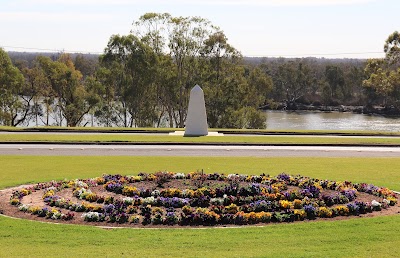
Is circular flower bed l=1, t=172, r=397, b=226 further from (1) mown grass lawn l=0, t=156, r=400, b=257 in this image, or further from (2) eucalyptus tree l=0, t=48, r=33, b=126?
(2) eucalyptus tree l=0, t=48, r=33, b=126

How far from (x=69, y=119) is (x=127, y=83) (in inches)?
307

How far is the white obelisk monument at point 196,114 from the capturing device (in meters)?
34.4

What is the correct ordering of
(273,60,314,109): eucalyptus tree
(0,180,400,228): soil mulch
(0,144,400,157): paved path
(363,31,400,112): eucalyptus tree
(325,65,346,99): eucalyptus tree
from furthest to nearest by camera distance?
(273,60,314,109): eucalyptus tree < (325,65,346,99): eucalyptus tree < (363,31,400,112): eucalyptus tree < (0,144,400,157): paved path < (0,180,400,228): soil mulch

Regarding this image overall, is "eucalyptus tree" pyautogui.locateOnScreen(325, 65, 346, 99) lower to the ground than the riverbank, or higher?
higher

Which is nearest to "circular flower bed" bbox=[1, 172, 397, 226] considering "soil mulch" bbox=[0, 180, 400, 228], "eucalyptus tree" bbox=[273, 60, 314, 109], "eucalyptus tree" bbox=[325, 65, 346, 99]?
"soil mulch" bbox=[0, 180, 400, 228]

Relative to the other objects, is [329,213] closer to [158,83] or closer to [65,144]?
[65,144]

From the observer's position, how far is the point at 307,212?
1280 cm

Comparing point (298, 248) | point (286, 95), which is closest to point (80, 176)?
point (298, 248)

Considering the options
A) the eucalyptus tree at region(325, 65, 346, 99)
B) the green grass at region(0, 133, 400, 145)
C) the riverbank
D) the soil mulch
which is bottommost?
the riverbank

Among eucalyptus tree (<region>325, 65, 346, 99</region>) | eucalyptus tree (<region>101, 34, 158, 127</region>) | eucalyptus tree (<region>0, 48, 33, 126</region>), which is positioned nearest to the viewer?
eucalyptus tree (<region>0, 48, 33, 126</region>)

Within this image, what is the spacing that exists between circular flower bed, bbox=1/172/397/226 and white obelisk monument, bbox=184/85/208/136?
1781 cm

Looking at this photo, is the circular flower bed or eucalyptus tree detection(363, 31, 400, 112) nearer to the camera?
the circular flower bed

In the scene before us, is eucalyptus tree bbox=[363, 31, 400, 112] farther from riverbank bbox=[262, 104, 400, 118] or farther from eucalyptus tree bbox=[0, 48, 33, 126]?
riverbank bbox=[262, 104, 400, 118]

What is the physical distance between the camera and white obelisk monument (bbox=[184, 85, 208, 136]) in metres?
34.4
